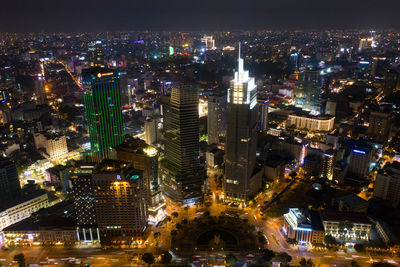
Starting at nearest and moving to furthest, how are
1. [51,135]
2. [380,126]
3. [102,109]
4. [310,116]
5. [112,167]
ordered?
[112,167] → [102,109] → [51,135] → [380,126] → [310,116]

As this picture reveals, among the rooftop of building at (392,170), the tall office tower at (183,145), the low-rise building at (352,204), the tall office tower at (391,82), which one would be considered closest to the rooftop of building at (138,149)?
the tall office tower at (183,145)

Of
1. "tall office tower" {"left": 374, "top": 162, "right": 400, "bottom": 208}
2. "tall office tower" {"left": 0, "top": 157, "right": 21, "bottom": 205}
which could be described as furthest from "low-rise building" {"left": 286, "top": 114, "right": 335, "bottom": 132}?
"tall office tower" {"left": 0, "top": 157, "right": 21, "bottom": 205}

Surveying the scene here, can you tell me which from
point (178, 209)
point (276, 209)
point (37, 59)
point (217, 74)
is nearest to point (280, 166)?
point (276, 209)

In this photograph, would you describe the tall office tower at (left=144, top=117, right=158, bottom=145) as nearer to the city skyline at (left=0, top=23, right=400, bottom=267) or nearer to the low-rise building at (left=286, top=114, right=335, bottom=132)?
the city skyline at (left=0, top=23, right=400, bottom=267)

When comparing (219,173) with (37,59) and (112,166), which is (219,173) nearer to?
(112,166)

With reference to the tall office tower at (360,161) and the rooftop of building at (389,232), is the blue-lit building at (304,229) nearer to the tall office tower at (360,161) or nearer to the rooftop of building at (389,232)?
the rooftop of building at (389,232)

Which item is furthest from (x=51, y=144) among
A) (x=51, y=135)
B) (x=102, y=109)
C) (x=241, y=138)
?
(x=241, y=138)

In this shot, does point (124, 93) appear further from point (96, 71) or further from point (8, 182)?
point (8, 182)
